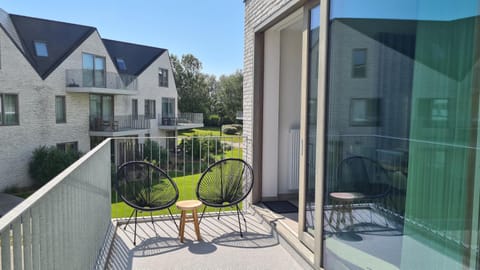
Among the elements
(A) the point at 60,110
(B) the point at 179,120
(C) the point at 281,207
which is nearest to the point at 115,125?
(A) the point at 60,110

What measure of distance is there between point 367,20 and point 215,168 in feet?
8.26

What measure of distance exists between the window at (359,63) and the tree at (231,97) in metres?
30.1

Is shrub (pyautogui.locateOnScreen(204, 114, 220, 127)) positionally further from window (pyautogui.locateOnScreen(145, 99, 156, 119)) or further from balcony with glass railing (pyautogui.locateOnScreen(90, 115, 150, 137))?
balcony with glass railing (pyautogui.locateOnScreen(90, 115, 150, 137))

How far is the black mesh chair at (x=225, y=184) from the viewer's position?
380cm

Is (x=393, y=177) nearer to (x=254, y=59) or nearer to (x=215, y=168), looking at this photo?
(x=215, y=168)

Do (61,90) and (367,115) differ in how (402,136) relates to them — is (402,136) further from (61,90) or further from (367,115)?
(61,90)

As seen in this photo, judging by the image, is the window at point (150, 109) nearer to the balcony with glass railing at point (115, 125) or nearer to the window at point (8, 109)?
the balcony with glass railing at point (115, 125)

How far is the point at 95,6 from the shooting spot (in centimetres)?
→ 1631

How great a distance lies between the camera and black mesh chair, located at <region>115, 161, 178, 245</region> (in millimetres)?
3633

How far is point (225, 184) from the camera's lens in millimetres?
3947

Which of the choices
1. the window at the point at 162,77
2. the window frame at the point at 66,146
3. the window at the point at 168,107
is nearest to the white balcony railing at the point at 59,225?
Result: the window frame at the point at 66,146

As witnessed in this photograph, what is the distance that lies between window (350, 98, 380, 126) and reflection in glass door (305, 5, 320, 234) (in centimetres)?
58

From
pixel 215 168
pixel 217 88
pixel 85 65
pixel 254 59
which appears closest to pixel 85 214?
pixel 215 168

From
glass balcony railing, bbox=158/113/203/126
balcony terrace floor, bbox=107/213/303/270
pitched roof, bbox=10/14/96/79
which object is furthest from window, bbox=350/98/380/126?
glass balcony railing, bbox=158/113/203/126
